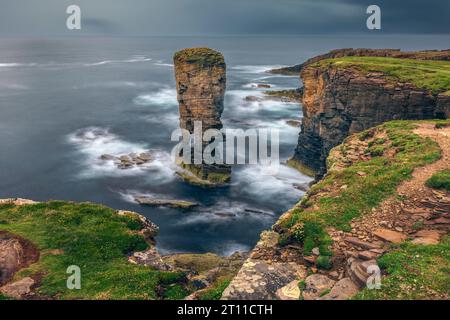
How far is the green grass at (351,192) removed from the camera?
2373 cm

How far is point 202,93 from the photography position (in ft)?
246

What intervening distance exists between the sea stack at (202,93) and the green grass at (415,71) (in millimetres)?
20967

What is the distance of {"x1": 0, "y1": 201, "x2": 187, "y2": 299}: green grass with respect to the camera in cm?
2217

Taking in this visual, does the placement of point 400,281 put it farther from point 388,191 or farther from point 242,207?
point 242,207

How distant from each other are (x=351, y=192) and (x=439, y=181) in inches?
219

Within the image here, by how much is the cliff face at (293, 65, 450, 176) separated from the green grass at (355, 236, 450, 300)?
113ft

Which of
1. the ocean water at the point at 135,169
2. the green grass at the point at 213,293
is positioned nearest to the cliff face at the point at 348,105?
the ocean water at the point at 135,169

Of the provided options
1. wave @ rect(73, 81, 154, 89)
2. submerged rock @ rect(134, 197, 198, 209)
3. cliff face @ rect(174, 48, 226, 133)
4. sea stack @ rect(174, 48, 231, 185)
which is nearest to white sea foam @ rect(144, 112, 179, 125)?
cliff face @ rect(174, 48, 226, 133)

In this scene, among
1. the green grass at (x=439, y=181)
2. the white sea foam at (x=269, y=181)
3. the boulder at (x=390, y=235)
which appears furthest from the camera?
the white sea foam at (x=269, y=181)

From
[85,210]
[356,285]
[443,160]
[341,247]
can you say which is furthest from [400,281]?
[85,210]

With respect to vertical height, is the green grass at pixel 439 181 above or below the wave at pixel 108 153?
above

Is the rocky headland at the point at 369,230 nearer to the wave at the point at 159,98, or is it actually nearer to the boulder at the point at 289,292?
the boulder at the point at 289,292

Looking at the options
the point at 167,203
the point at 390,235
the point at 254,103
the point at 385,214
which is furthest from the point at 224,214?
the point at 254,103

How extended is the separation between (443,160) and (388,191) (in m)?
6.84
